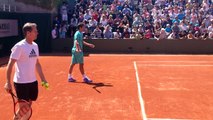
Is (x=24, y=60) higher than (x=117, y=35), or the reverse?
(x=24, y=60)

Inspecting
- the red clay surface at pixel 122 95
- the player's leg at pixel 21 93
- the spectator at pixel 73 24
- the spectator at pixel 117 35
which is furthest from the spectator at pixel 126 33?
the player's leg at pixel 21 93

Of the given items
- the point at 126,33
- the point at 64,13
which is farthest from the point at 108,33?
the point at 64,13

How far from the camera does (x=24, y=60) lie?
210 inches

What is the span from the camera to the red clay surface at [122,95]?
735cm

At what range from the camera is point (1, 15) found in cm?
1886

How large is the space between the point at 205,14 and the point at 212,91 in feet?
50.3

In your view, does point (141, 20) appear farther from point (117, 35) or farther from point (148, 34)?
point (117, 35)

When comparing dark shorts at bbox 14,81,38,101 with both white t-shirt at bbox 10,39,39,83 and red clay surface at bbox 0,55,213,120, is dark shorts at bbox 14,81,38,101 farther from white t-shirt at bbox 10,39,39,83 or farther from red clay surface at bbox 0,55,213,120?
red clay surface at bbox 0,55,213,120

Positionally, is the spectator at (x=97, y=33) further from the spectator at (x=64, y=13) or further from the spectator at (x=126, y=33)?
the spectator at (x=64, y=13)

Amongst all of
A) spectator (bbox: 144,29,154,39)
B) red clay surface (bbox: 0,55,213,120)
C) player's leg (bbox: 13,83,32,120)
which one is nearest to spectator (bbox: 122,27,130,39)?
spectator (bbox: 144,29,154,39)

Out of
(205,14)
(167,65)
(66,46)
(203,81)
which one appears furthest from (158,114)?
(205,14)

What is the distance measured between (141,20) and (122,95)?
47.9 ft

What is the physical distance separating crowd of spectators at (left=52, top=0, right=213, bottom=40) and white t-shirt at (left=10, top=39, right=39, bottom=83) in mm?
16566

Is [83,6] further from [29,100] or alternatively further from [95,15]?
[29,100]
